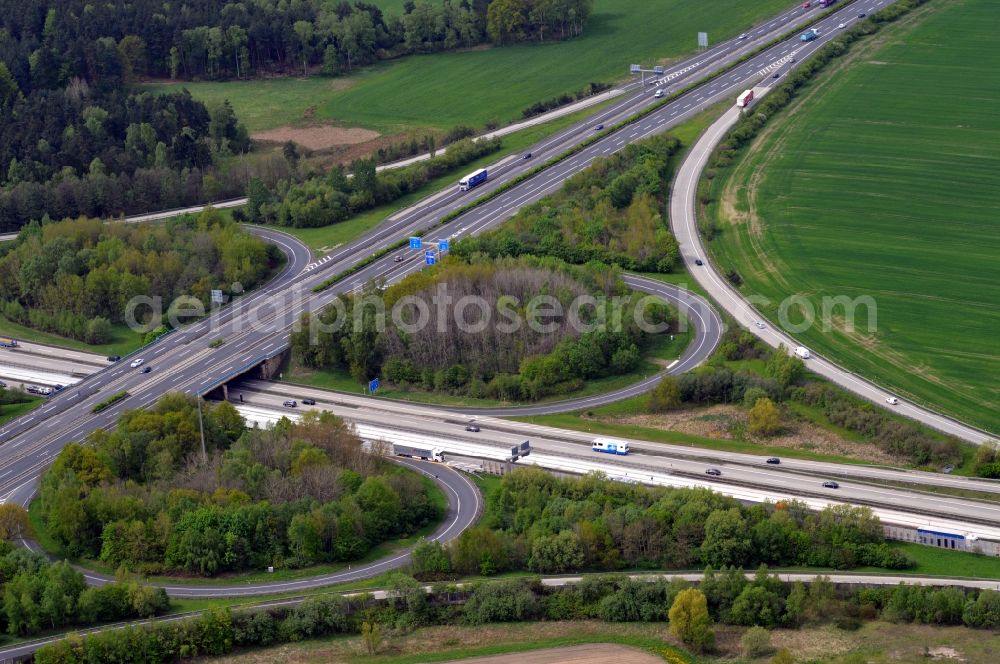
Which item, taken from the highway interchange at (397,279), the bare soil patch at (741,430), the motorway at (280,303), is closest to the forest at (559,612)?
the highway interchange at (397,279)

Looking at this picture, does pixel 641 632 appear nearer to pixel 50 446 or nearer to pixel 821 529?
pixel 821 529

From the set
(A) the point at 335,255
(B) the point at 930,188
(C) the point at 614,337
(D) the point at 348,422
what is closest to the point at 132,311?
(A) the point at 335,255

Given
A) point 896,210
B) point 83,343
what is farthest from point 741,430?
point 83,343

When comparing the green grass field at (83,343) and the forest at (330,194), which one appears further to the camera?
the forest at (330,194)

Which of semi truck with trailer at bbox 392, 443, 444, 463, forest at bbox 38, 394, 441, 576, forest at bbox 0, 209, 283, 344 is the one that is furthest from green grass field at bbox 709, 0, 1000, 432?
forest at bbox 0, 209, 283, 344

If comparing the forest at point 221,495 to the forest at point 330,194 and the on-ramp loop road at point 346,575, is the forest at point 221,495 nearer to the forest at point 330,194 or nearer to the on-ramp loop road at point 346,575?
the on-ramp loop road at point 346,575

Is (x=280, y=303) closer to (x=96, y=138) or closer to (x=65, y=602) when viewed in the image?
(x=96, y=138)
